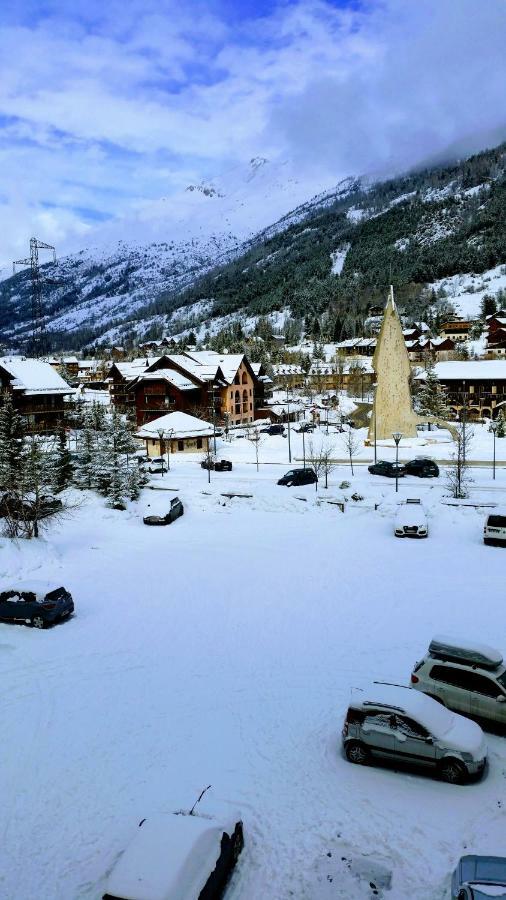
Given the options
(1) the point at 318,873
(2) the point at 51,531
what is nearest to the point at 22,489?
(2) the point at 51,531

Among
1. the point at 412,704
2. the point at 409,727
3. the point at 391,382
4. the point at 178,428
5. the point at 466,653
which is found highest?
the point at 391,382

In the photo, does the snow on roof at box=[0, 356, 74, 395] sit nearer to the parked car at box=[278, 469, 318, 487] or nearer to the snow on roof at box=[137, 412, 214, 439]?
the snow on roof at box=[137, 412, 214, 439]

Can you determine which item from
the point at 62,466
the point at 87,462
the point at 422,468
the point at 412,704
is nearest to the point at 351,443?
the point at 422,468

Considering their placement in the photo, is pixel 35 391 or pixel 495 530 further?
pixel 35 391

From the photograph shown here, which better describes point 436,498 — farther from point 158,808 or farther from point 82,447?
point 158,808

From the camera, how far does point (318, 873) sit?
30.3ft

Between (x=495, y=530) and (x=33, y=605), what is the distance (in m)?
19.6

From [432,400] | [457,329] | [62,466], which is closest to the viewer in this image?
[62,466]

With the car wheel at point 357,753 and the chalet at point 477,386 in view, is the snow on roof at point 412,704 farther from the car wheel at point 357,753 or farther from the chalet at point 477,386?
the chalet at point 477,386

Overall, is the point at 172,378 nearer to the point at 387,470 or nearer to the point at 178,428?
the point at 178,428

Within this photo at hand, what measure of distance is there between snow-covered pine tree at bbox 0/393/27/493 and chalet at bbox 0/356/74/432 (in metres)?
15.1

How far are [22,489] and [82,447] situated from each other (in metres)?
10.0

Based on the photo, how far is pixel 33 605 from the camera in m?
19.8

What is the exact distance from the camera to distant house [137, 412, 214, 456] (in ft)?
176
